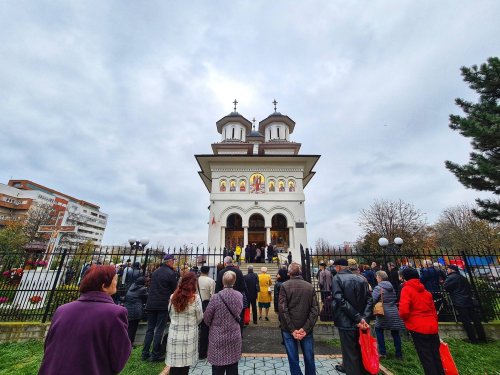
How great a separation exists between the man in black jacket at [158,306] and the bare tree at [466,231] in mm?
23119

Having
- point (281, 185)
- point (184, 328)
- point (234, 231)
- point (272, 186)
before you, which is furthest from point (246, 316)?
point (281, 185)

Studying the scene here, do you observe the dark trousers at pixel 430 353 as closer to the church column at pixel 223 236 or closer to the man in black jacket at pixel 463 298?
the man in black jacket at pixel 463 298

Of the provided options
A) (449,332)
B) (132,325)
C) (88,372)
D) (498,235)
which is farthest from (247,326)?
(498,235)

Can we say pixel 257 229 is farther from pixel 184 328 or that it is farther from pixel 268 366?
pixel 184 328

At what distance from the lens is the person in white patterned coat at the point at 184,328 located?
329 cm

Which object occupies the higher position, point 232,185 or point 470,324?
point 232,185

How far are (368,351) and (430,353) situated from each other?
1.23 metres

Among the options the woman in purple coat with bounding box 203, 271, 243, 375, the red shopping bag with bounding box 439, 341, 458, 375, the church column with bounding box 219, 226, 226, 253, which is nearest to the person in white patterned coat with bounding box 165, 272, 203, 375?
the woman in purple coat with bounding box 203, 271, 243, 375

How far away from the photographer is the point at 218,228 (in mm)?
21328

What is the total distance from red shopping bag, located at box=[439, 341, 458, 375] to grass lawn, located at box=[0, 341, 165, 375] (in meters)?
4.85

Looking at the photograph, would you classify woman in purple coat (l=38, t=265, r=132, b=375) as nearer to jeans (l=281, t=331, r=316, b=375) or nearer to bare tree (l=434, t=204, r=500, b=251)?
jeans (l=281, t=331, r=316, b=375)

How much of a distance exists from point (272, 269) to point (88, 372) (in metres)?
14.6

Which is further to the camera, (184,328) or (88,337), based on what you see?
(184,328)

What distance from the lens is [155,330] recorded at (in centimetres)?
491
